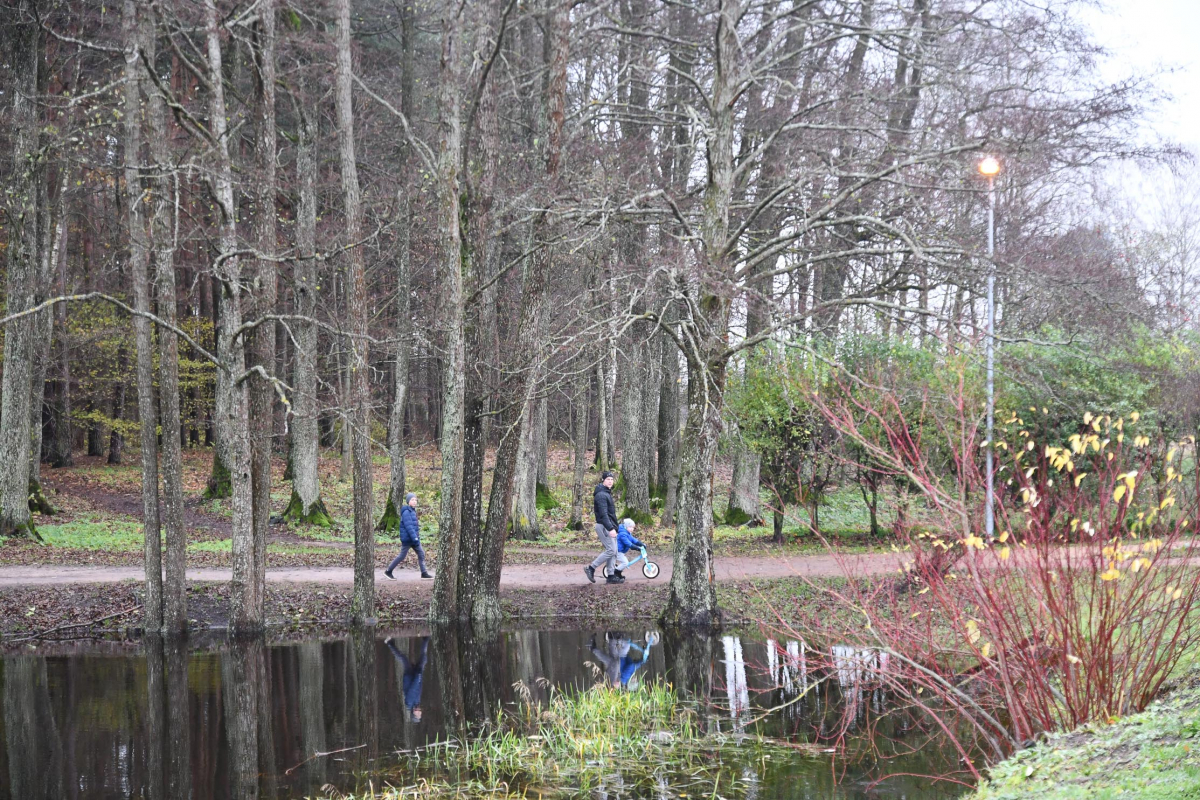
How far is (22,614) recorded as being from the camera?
561 inches

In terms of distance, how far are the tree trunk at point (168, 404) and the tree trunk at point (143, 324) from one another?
0.47 feet

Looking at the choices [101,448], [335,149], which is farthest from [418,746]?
[101,448]

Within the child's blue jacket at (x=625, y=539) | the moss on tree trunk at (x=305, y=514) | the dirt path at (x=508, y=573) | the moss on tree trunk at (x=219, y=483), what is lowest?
the dirt path at (x=508, y=573)

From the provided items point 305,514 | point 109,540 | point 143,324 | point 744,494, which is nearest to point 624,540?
point 744,494

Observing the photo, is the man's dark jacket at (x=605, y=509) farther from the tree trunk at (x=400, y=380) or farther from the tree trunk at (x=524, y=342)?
the tree trunk at (x=400, y=380)

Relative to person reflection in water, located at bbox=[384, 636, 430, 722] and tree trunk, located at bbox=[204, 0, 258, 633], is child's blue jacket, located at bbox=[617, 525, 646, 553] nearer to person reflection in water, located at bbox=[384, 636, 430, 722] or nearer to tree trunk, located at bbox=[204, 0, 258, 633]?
person reflection in water, located at bbox=[384, 636, 430, 722]

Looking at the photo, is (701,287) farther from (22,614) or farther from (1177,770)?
(22,614)

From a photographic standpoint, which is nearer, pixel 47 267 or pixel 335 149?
pixel 47 267

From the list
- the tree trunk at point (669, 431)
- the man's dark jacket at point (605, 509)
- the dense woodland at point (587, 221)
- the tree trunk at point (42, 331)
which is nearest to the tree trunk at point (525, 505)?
the dense woodland at point (587, 221)

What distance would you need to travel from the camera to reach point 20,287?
1947 centimetres

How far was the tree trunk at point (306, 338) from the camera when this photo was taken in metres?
17.1

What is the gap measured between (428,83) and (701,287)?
14302 millimetres

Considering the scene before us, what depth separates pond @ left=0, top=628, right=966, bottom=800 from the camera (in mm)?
8305

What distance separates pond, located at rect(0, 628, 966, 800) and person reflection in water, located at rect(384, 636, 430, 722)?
1.4 inches
